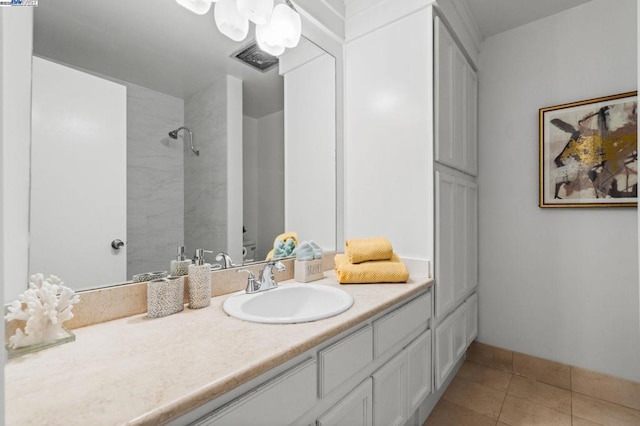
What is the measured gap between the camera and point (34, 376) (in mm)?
633

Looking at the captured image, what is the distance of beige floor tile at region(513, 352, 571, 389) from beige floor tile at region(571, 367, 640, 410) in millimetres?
39

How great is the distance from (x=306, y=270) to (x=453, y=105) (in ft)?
4.17

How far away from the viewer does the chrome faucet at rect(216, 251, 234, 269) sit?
4.18 feet

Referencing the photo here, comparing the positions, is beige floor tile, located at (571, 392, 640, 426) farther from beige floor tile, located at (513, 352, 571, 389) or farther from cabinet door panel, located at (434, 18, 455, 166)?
cabinet door panel, located at (434, 18, 455, 166)

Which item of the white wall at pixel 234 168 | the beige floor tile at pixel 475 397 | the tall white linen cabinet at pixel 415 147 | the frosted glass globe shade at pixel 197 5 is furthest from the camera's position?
the beige floor tile at pixel 475 397

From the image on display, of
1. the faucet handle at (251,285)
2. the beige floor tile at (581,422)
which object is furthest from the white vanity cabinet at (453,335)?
the faucet handle at (251,285)

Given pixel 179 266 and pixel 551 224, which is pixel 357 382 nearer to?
pixel 179 266

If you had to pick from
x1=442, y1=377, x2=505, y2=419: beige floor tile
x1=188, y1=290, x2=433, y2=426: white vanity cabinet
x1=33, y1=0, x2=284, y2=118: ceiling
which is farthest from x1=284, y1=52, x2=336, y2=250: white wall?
x1=442, y1=377, x2=505, y2=419: beige floor tile

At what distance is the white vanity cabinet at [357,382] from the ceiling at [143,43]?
1048 mm

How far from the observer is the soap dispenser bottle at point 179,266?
1.11 metres

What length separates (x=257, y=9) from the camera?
1258 millimetres

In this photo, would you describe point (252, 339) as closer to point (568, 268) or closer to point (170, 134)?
point (170, 134)

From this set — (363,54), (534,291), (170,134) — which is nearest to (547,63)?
(363,54)

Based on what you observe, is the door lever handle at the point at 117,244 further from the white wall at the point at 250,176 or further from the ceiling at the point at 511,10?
the ceiling at the point at 511,10
